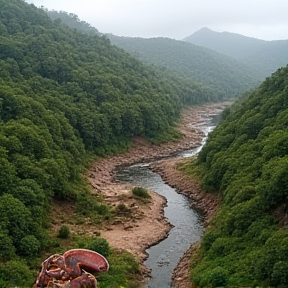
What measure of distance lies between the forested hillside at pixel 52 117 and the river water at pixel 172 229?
112 inches

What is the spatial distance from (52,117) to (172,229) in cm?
2634

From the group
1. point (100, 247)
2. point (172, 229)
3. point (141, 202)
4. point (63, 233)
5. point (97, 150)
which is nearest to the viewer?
point (100, 247)

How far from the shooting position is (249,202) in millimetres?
36250

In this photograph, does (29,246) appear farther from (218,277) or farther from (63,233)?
(218,277)

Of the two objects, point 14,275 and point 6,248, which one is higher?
point 6,248

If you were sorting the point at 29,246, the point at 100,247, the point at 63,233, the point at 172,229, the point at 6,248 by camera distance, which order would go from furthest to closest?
the point at 172,229
the point at 63,233
the point at 100,247
the point at 29,246
the point at 6,248

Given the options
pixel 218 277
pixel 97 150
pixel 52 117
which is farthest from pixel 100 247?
pixel 97 150

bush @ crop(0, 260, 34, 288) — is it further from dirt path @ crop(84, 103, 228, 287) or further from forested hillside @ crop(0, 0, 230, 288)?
dirt path @ crop(84, 103, 228, 287)

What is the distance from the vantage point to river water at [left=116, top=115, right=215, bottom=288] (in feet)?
114

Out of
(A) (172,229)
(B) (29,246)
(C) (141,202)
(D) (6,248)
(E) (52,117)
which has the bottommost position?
(A) (172,229)

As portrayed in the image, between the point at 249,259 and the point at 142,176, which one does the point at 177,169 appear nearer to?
the point at 142,176

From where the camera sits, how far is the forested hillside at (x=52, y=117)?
35656mm

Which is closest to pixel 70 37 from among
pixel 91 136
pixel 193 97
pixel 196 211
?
pixel 91 136

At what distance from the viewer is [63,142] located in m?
60.4
